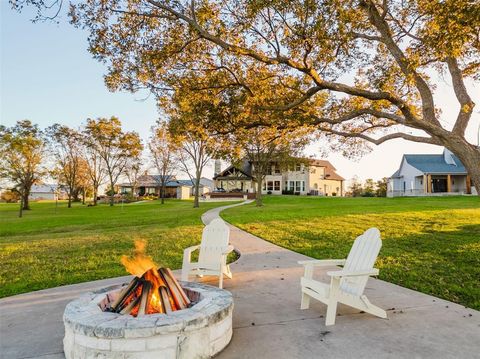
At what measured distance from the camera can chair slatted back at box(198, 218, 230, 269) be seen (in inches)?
245

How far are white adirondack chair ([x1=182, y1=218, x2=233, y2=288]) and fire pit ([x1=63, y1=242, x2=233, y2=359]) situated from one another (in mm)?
1727

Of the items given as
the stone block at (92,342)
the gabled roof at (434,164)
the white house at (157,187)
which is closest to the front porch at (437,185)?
the gabled roof at (434,164)

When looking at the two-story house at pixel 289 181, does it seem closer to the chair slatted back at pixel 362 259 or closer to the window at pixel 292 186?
the window at pixel 292 186

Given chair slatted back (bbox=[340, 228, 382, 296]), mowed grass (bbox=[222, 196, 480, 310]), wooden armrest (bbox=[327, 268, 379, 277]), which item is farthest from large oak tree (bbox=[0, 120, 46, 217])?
wooden armrest (bbox=[327, 268, 379, 277])

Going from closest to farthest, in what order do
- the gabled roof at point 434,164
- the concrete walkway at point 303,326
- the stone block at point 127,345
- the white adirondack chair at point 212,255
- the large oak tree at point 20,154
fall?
1. the stone block at point 127,345
2. the concrete walkway at point 303,326
3. the white adirondack chair at point 212,255
4. the large oak tree at point 20,154
5. the gabled roof at point 434,164

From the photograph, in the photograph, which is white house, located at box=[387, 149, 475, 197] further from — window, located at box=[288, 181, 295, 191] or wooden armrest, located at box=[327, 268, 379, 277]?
wooden armrest, located at box=[327, 268, 379, 277]

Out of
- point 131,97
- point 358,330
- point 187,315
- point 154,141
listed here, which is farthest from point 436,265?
point 154,141

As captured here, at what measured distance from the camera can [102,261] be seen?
28.7ft

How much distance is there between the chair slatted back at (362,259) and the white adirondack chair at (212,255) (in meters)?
1.99

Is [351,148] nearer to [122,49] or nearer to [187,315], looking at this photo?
[122,49]

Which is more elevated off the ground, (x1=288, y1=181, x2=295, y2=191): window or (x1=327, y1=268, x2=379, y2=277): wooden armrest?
(x1=288, y1=181, x2=295, y2=191): window

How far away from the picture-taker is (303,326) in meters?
4.23

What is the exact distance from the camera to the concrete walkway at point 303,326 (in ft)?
11.7

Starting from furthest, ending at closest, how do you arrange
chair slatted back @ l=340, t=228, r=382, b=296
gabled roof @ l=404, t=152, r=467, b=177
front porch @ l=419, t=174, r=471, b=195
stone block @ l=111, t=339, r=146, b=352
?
front porch @ l=419, t=174, r=471, b=195, gabled roof @ l=404, t=152, r=467, b=177, chair slatted back @ l=340, t=228, r=382, b=296, stone block @ l=111, t=339, r=146, b=352
